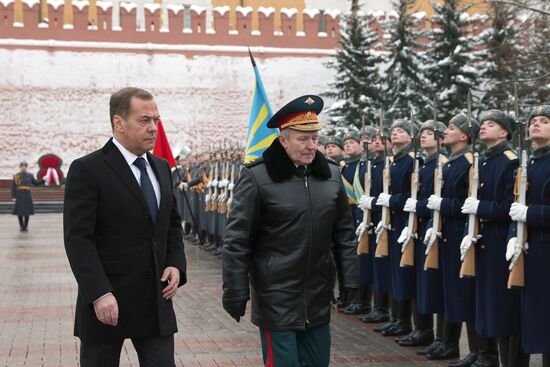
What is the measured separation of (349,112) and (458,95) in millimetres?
4177

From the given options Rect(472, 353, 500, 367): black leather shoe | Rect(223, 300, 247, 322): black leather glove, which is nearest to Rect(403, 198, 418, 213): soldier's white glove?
Rect(472, 353, 500, 367): black leather shoe

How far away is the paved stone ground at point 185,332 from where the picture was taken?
7625 mm

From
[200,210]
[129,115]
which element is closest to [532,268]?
[129,115]

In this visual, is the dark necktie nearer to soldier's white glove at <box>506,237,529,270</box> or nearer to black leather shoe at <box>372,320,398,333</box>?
soldier's white glove at <box>506,237,529,270</box>

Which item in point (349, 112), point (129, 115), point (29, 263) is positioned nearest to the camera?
point (129, 115)

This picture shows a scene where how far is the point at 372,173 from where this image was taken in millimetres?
9328

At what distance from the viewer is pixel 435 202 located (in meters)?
7.52

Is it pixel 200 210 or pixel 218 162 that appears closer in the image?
pixel 218 162

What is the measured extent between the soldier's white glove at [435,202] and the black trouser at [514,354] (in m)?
1.23

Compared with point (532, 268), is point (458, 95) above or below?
above

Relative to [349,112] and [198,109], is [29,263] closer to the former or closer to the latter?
[349,112]

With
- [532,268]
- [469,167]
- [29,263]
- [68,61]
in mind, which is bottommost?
[29,263]

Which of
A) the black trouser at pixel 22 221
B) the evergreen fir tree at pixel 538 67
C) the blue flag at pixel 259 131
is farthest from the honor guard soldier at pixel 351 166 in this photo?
the black trouser at pixel 22 221

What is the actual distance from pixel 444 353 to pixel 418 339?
54cm
